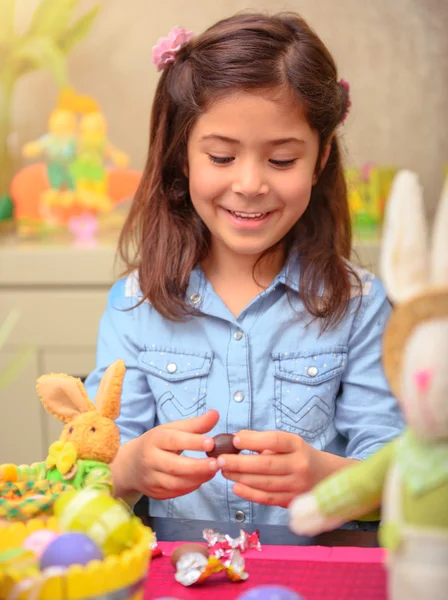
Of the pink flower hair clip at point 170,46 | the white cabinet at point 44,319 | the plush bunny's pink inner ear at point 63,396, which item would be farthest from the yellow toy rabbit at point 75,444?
the white cabinet at point 44,319

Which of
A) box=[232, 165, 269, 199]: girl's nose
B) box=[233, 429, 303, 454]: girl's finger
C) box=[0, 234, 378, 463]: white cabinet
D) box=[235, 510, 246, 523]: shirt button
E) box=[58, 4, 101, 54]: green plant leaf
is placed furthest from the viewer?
box=[58, 4, 101, 54]: green plant leaf

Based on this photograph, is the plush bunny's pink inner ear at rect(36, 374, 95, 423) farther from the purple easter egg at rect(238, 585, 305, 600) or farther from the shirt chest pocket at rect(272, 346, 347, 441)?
the shirt chest pocket at rect(272, 346, 347, 441)

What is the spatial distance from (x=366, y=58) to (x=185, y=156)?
1403 millimetres

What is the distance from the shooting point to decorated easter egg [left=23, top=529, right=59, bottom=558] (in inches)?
18.6

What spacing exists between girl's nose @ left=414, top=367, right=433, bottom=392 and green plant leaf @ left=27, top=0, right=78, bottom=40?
201 cm

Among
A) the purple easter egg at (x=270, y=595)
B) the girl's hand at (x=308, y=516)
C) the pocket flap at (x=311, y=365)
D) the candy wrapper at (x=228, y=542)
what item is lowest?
the candy wrapper at (x=228, y=542)

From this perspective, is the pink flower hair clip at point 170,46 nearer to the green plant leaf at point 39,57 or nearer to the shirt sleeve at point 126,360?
the shirt sleeve at point 126,360

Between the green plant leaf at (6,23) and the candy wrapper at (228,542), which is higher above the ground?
the green plant leaf at (6,23)

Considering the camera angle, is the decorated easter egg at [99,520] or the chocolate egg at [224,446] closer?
the decorated easter egg at [99,520]

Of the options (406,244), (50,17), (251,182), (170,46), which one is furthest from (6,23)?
(406,244)

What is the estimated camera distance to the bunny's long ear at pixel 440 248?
425 mm

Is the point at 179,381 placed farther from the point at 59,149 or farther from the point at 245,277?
the point at 59,149

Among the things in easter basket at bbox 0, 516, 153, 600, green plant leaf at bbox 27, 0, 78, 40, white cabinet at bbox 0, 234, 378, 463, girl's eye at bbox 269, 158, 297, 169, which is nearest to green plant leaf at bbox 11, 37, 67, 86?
green plant leaf at bbox 27, 0, 78, 40

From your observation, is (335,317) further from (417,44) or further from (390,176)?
(417,44)
